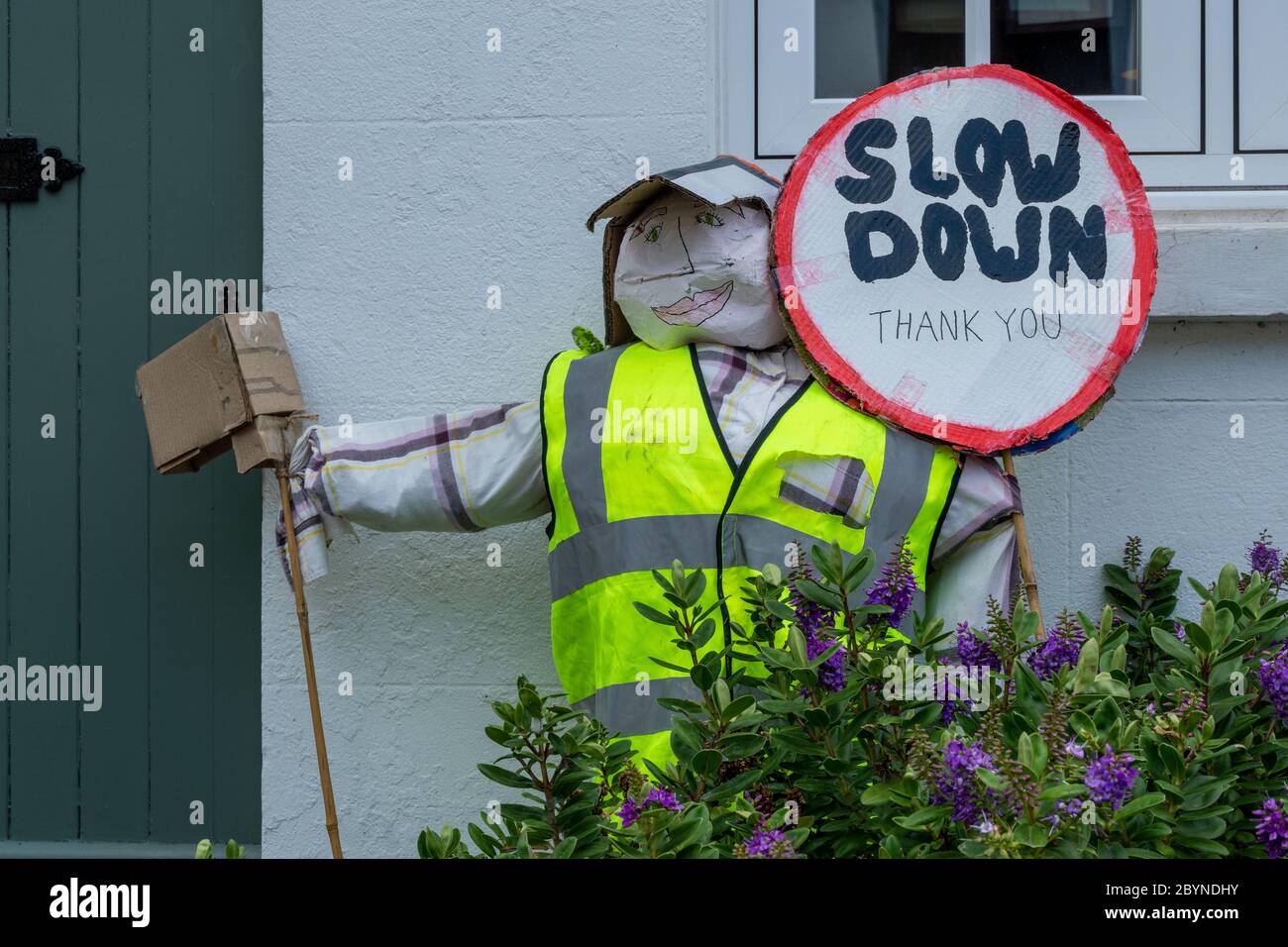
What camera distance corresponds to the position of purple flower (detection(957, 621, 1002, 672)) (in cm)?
186

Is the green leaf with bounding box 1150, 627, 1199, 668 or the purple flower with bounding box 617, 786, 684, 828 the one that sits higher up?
the green leaf with bounding box 1150, 627, 1199, 668

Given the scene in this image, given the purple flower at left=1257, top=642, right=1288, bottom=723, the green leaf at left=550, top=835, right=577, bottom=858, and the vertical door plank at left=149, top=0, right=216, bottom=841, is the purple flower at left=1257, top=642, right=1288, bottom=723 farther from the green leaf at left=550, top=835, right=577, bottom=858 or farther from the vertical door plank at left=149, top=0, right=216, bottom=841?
the vertical door plank at left=149, top=0, right=216, bottom=841

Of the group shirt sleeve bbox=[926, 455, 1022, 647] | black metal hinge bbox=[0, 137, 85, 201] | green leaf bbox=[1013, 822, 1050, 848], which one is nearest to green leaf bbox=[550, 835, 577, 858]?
green leaf bbox=[1013, 822, 1050, 848]

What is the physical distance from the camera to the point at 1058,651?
6.06ft

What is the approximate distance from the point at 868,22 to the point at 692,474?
1.21 metres

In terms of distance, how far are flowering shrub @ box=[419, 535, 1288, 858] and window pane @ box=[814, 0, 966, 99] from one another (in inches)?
57.4

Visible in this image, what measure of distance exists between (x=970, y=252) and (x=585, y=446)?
0.75 meters

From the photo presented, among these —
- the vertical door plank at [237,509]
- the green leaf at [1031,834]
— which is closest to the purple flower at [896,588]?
the green leaf at [1031,834]

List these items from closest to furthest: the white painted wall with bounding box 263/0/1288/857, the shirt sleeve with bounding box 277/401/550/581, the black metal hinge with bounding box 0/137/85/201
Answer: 1. the shirt sleeve with bounding box 277/401/550/581
2. the white painted wall with bounding box 263/0/1288/857
3. the black metal hinge with bounding box 0/137/85/201

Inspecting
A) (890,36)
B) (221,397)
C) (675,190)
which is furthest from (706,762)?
(890,36)

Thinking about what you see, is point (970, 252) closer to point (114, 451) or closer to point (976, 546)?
point (976, 546)

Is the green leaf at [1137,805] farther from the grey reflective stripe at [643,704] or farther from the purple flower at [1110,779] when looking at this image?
the grey reflective stripe at [643,704]

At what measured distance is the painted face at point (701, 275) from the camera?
8.16 ft

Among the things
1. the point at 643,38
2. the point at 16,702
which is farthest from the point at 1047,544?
the point at 16,702
